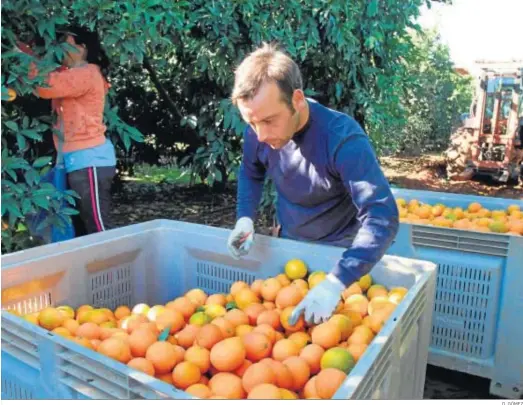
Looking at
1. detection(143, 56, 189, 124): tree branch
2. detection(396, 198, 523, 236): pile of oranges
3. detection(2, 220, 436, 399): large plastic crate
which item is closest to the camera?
detection(2, 220, 436, 399): large plastic crate

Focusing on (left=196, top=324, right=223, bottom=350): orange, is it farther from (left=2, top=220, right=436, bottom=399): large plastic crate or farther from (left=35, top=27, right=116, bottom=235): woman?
(left=35, top=27, right=116, bottom=235): woman

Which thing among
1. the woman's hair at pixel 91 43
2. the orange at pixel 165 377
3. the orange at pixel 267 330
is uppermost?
the woman's hair at pixel 91 43

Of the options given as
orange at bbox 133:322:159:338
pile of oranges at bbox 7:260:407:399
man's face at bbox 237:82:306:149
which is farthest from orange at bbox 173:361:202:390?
man's face at bbox 237:82:306:149

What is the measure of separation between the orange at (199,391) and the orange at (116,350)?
23 cm

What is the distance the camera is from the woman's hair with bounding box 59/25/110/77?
3.18 m

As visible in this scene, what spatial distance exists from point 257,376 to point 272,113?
2.73 feet

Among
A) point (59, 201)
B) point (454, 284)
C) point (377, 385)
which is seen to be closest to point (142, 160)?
point (59, 201)

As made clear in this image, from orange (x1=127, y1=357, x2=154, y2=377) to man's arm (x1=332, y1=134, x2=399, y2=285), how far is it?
61cm

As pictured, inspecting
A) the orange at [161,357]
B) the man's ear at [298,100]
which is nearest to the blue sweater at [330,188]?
the man's ear at [298,100]

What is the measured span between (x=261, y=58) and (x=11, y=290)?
1142mm

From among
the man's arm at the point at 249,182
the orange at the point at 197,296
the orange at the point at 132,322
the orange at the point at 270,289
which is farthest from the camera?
the man's arm at the point at 249,182

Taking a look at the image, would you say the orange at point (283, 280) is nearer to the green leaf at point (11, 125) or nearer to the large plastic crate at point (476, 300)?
the large plastic crate at point (476, 300)

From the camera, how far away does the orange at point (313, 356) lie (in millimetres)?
Answer: 1610

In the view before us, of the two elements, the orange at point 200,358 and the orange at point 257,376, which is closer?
the orange at point 257,376
